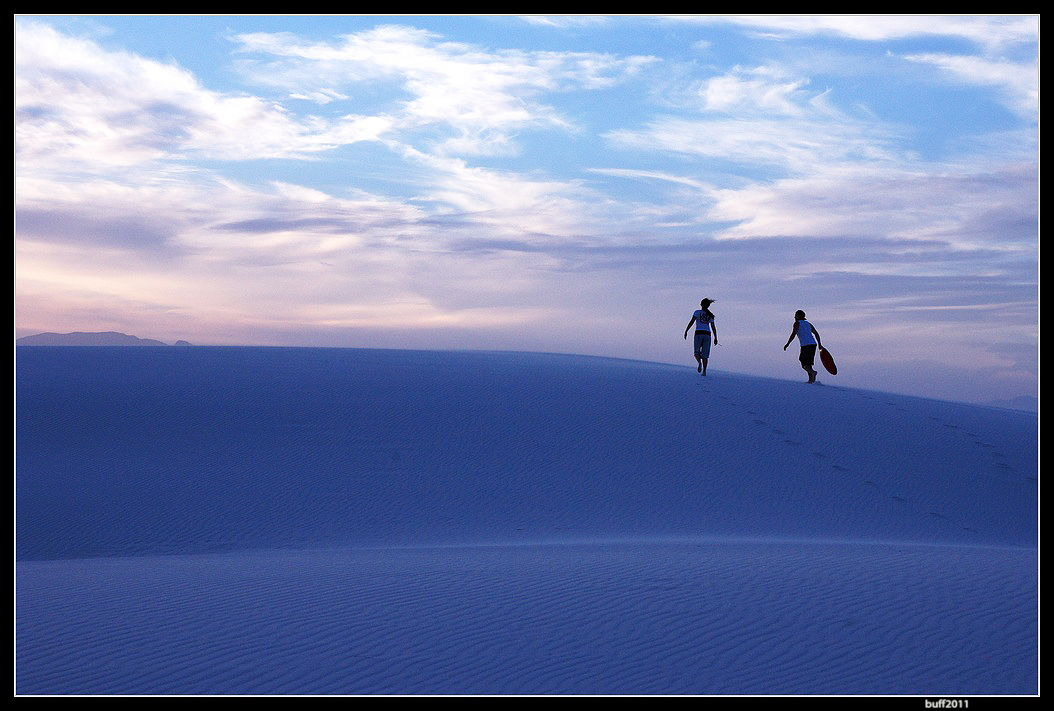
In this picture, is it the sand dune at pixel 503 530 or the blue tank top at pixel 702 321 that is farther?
the blue tank top at pixel 702 321

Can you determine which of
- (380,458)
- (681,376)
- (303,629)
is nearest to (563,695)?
(303,629)

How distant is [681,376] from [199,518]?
13195 mm

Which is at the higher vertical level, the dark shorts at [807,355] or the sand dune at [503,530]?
the dark shorts at [807,355]

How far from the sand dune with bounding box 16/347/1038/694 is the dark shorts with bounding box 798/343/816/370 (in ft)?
2.76

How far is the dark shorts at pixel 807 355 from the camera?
1894 cm

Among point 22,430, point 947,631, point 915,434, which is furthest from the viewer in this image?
point 915,434

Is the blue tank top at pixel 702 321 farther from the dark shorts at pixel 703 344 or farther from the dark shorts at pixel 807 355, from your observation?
the dark shorts at pixel 807 355

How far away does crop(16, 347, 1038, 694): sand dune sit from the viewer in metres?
5.71

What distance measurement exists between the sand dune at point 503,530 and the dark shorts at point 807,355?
2.76ft

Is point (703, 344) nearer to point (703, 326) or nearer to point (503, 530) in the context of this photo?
point (703, 326)

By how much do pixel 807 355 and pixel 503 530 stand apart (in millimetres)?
9876

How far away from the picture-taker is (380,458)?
15.5m
